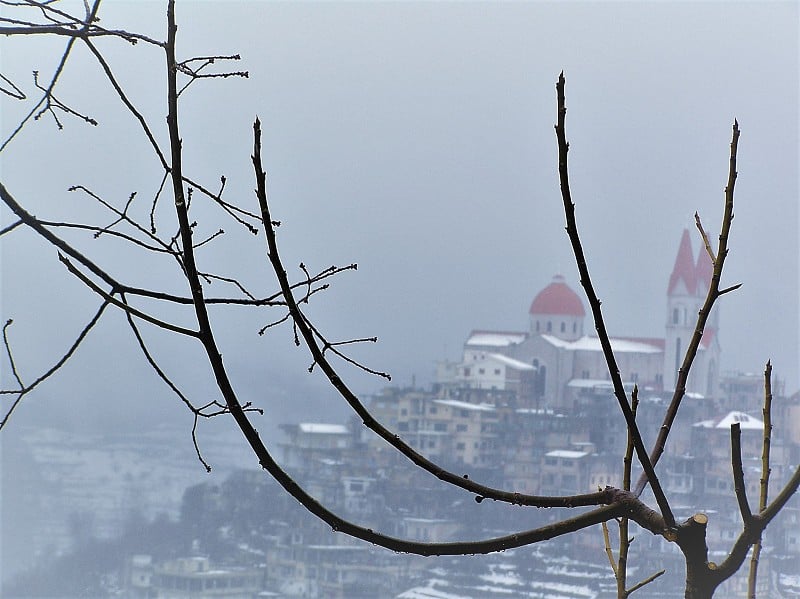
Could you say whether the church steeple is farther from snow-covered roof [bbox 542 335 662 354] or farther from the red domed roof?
the red domed roof

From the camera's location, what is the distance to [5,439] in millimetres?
16766

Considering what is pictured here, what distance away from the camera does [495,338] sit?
1753 cm

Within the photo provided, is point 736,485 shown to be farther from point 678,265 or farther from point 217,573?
point 678,265

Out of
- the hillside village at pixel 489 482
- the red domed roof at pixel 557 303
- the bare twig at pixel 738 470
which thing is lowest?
the hillside village at pixel 489 482

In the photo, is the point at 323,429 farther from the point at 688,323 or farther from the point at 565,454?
the point at 688,323

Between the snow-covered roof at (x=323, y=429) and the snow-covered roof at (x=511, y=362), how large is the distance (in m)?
2.59

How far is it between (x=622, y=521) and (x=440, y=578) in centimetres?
1204

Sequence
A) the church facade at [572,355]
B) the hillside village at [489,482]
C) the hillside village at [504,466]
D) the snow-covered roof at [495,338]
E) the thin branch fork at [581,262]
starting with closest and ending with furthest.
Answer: the thin branch fork at [581,262] → the hillside village at [489,482] → the hillside village at [504,466] → the church facade at [572,355] → the snow-covered roof at [495,338]

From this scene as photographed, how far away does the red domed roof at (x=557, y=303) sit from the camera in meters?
17.8

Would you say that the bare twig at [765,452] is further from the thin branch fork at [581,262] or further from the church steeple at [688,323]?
the church steeple at [688,323]

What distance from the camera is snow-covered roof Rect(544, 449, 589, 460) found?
539 inches

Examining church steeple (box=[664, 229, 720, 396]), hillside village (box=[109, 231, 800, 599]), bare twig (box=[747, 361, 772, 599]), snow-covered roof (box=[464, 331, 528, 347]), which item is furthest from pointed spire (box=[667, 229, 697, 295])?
bare twig (box=[747, 361, 772, 599])

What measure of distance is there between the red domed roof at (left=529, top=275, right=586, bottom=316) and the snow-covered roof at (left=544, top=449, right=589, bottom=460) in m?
3.96

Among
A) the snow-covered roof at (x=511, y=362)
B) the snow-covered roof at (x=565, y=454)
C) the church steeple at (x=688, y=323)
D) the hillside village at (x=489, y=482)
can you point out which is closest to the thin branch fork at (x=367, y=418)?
the hillside village at (x=489, y=482)
